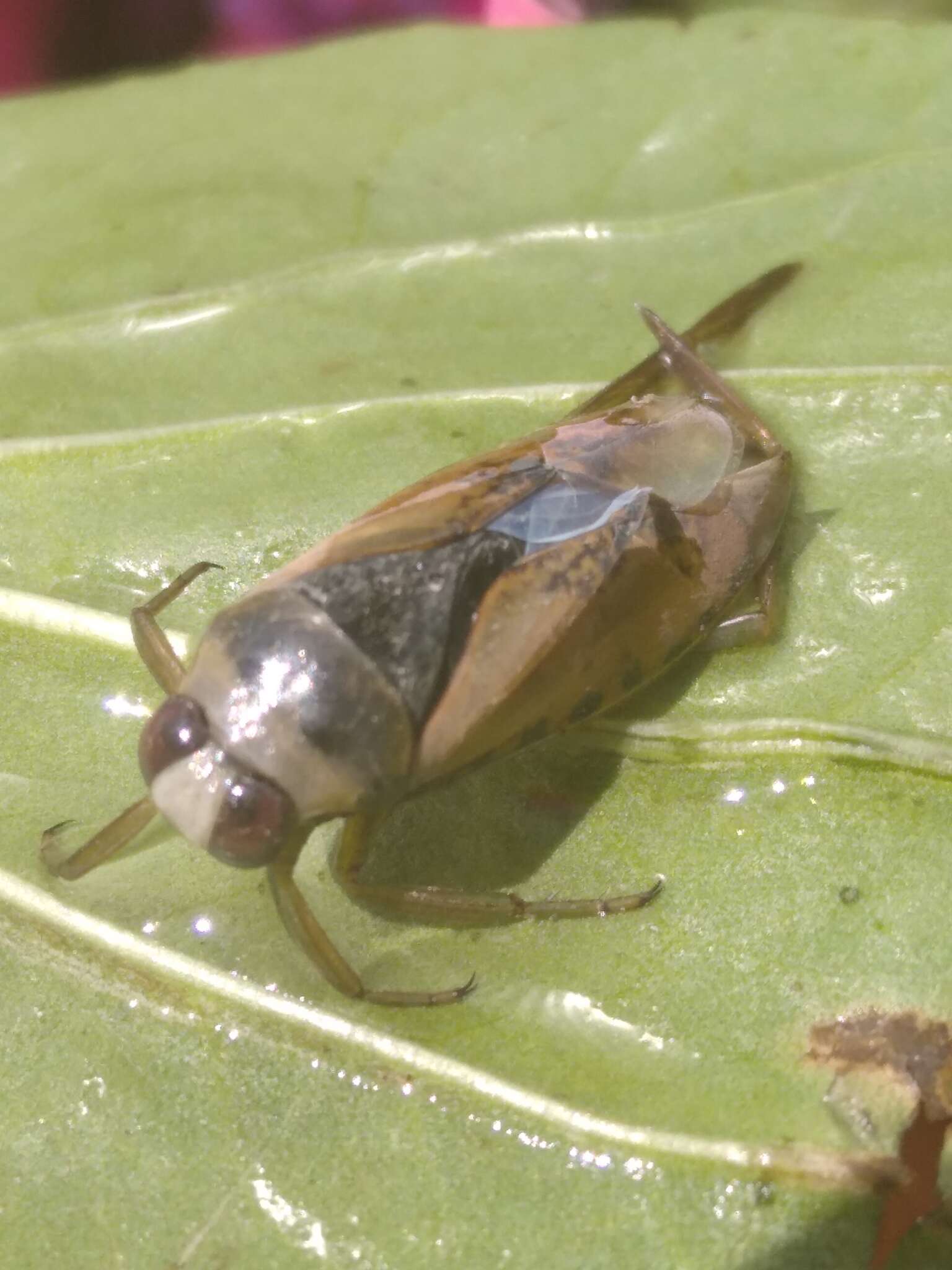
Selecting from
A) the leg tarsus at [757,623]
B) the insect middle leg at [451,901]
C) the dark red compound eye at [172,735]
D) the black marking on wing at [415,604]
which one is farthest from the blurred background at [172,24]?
the insect middle leg at [451,901]

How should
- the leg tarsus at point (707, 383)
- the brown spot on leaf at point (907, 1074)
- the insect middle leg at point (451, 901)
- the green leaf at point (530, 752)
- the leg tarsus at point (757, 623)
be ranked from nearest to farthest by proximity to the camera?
1. the brown spot on leaf at point (907, 1074)
2. the green leaf at point (530, 752)
3. the insect middle leg at point (451, 901)
4. the leg tarsus at point (757, 623)
5. the leg tarsus at point (707, 383)

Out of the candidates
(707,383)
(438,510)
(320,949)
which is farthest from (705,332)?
(320,949)

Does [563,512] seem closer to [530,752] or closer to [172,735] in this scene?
[530,752]

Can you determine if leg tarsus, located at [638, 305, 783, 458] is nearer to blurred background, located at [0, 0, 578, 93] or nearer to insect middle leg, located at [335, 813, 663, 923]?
insect middle leg, located at [335, 813, 663, 923]

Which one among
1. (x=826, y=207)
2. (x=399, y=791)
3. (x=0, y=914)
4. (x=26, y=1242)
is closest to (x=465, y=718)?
(x=399, y=791)

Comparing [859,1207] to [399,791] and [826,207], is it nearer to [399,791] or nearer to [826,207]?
[399,791]

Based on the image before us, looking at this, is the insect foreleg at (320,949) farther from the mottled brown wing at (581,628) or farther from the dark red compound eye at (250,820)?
the mottled brown wing at (581,628)

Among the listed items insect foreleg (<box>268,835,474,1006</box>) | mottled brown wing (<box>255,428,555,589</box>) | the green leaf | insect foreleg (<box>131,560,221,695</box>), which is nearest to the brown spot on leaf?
the green leaf
